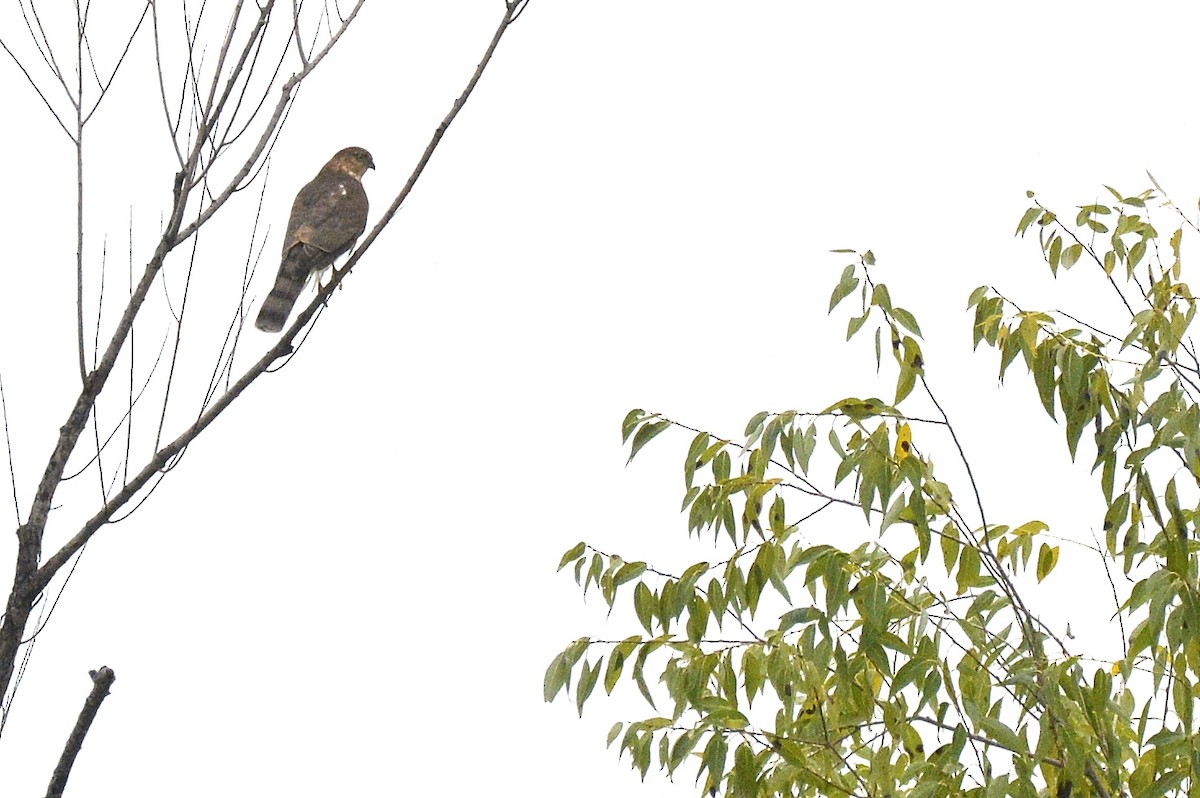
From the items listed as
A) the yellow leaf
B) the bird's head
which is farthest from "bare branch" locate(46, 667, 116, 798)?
the bird's head

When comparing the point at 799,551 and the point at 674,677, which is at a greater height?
the point at 799,551

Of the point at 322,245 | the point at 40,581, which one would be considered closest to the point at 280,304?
the point at 322,245

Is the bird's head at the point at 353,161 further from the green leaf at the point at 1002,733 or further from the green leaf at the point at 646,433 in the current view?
the green leaf at the point at 1002,733

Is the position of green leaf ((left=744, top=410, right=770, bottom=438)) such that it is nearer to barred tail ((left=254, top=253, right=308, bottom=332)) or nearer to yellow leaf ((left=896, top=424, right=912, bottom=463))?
yellow leaf ((left=896, top=424, right=912, bottom=463))

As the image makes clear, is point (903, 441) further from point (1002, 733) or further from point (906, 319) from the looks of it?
point (1002, 733)

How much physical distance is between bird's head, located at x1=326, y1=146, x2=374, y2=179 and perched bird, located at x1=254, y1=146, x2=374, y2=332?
21 cm

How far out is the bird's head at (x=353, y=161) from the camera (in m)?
3.25

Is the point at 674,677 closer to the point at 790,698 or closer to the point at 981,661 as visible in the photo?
the point at 790,698

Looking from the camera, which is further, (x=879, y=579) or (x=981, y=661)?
(x=981, y=661)

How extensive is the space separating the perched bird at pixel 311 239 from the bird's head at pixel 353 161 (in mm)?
210

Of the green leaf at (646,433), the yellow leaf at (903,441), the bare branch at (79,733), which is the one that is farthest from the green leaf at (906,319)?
the bare branch at (79,733)

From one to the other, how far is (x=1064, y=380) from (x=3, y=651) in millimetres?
1135

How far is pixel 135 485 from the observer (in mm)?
1259

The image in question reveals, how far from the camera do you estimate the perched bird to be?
2.80 meters
